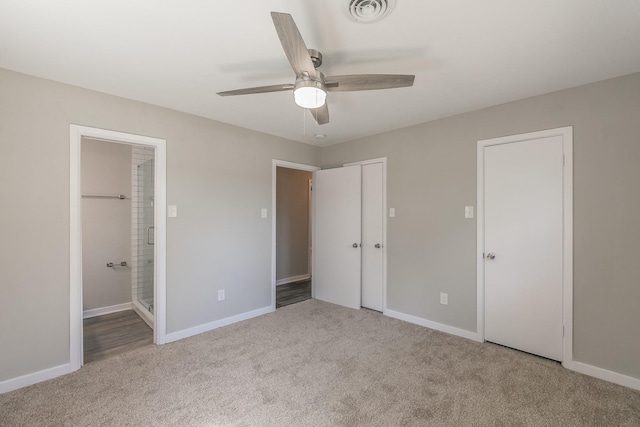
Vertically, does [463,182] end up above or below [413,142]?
below

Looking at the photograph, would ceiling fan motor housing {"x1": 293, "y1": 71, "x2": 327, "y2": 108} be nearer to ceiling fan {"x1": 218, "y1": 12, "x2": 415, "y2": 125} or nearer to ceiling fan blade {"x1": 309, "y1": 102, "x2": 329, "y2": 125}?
ceiling fan {"x1": 218, "y1": 12, "x2": 415, "y2": 125}

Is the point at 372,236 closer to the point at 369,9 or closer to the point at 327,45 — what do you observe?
the point at 327,45

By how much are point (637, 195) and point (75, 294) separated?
4.61 m

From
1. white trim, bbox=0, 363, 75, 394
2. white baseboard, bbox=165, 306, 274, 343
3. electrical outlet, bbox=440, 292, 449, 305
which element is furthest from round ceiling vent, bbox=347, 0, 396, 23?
white trim, bbox=0, 363, 75, 394

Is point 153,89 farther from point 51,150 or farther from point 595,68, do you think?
point 595,68

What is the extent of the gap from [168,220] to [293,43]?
2347 mm

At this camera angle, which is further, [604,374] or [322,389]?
[604,374]

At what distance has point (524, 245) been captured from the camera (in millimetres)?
2725

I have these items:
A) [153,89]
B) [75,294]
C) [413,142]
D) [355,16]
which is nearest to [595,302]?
[413,142]

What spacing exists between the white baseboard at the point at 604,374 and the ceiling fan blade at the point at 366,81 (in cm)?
273

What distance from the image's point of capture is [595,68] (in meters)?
2.14

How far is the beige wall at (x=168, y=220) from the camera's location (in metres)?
2.19

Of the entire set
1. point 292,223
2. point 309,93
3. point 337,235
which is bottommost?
point 337,235

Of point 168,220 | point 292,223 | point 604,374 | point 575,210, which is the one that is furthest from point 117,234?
point 604,374
